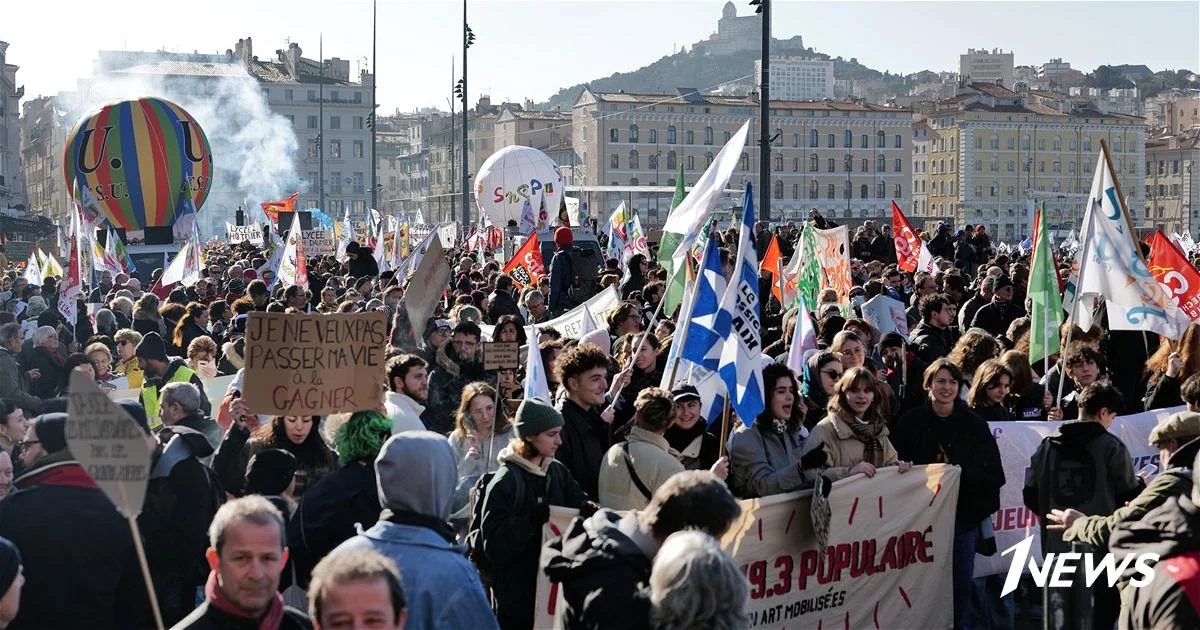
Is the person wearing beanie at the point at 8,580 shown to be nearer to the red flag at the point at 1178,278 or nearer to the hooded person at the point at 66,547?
the hooded person at the point at 66,547

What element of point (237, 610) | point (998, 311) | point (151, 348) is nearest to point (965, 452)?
point (237, 610)

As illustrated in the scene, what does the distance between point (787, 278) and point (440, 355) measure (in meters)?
6.85

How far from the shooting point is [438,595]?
173 inches

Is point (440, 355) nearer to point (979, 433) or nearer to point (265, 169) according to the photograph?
point (979, 433)

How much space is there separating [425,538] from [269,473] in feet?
6.03

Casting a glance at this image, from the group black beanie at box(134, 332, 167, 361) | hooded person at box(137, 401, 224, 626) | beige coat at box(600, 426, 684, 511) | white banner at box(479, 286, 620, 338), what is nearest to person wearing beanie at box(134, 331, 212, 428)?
black beanie at box(134, 332, 167, 361)

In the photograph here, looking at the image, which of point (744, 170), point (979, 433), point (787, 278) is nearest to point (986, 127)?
point (744, 170)

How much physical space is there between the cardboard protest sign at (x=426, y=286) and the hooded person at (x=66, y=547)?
12.0 ft

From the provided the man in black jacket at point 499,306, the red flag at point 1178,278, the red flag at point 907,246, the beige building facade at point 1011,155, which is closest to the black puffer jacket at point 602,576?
the red flag at point 1178,278

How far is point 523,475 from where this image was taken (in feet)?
19.1

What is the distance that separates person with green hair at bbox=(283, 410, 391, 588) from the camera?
550cm

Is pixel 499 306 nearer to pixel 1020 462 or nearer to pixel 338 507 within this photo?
pixel 1020 462

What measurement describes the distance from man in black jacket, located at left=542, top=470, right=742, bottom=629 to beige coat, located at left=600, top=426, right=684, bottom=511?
68.3 inches

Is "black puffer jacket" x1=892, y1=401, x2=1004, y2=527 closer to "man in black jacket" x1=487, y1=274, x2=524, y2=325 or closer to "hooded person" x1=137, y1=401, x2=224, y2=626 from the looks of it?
"hooded person" x1=137, y1=401, x2=224, y2=626
